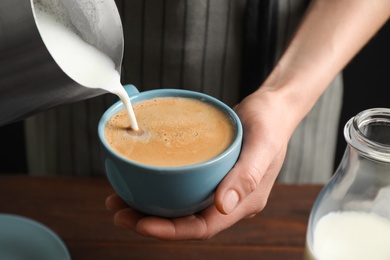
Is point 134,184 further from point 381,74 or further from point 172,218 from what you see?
point 381,74

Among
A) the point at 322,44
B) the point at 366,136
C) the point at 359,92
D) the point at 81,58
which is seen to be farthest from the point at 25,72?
the point at 359,92

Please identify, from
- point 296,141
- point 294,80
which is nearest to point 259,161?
point 294,80

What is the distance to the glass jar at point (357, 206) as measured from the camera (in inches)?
27.1

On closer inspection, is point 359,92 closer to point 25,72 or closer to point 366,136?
point 366,136

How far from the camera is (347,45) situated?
1.01 m

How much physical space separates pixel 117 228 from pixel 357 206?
0.34 meters

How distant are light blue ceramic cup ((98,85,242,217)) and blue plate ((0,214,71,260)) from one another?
19 cm

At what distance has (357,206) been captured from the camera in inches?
28.4

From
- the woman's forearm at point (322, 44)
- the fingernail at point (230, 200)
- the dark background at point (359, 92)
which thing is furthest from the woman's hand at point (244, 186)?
the dark background at point (359, 92)

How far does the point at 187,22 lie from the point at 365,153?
1.62ft

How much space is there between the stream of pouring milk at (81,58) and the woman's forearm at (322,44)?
0.92 feet

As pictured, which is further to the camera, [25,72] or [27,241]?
[27,241]

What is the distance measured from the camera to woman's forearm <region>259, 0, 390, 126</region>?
37.0 inches

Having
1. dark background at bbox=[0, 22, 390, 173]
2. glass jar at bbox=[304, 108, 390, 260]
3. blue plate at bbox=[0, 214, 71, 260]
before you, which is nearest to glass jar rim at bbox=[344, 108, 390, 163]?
glass jar at bbox=[304, 108, 390, 260]
